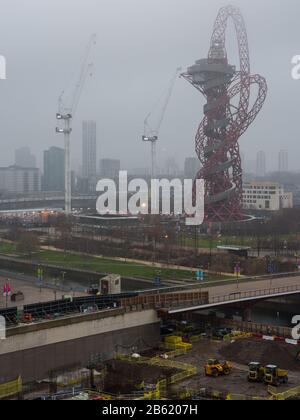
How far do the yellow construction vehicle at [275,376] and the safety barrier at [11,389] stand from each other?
3.86m

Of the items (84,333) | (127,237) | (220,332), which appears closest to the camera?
(84,333)

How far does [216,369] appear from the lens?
10969mm

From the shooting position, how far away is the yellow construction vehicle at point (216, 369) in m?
Answer: 10.9

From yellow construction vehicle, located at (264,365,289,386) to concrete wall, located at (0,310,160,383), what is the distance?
3.26 m

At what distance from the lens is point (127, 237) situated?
3153 centimetres

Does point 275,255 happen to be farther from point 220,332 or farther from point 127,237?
point 220,332

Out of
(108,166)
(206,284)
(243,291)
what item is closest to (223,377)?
(243,291)

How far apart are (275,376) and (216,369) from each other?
Answer: 987mm

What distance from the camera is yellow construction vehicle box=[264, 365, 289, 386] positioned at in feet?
34.2

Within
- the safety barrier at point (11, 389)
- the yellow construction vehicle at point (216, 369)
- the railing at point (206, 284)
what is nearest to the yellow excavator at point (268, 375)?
the yellow construction vehicle at point (216, 369)

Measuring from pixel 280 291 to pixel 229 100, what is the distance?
21.3 meters

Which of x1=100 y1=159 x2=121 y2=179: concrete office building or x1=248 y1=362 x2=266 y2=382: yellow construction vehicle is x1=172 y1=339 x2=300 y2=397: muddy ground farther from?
x1=100 y1=159 x2=121 y2=179: concrete office building

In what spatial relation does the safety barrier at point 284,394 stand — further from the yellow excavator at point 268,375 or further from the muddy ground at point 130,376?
the muddy ground at point 130,376
